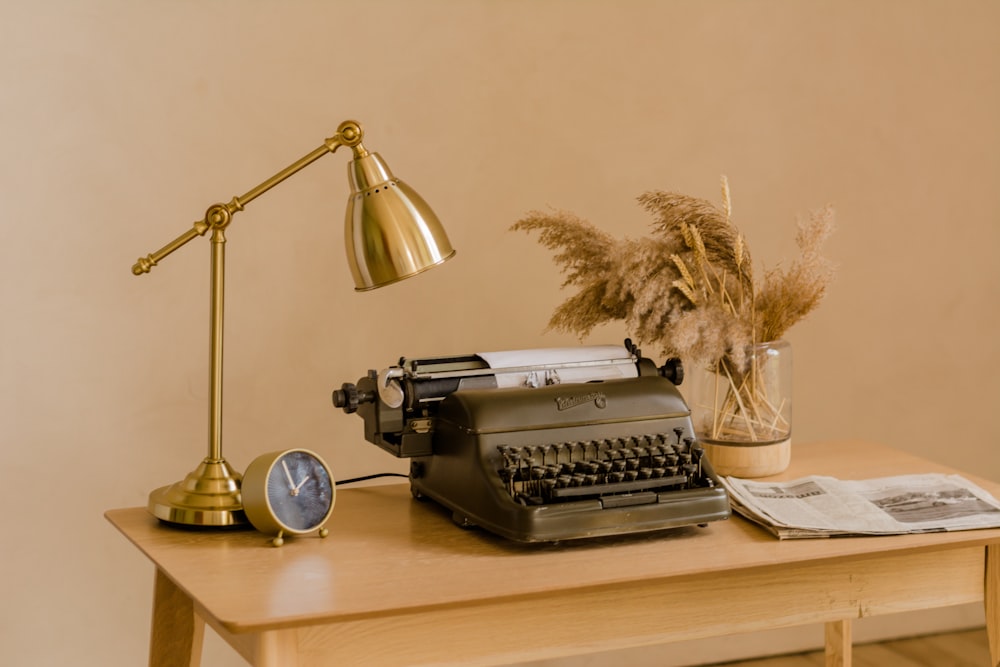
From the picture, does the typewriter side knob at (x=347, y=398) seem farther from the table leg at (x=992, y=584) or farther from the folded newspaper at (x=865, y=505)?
the table leg at (x=992, y=584)

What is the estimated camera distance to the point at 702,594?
165cm

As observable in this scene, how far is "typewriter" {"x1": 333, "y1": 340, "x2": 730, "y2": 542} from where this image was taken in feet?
5.43

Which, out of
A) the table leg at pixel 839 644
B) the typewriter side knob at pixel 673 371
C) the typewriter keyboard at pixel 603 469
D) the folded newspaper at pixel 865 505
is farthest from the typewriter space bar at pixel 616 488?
the table leg at pixel 839 644

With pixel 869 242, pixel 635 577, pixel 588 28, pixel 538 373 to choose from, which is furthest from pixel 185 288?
pixel 869 242

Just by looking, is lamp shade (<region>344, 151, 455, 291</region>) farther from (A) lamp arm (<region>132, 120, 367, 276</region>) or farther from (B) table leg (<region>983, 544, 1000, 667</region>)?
(B) table leg (<region>983, 544, 1000, 667</region>)

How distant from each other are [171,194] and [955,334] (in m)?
2.08

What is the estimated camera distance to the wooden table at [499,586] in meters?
1.46

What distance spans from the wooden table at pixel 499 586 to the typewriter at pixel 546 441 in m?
0.05

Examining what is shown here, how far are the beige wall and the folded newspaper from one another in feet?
3.16

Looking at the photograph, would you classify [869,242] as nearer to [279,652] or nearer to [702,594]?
[702,594]

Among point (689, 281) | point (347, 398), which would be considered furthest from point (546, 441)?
point (689, 281)

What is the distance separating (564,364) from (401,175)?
867mm

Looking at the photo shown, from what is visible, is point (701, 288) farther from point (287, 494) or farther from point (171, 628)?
point (171, 628)

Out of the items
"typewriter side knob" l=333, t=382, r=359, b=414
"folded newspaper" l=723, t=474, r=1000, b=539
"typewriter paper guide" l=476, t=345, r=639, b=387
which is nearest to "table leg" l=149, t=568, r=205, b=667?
"typewriter side knob" l=333, t=382, r=359, b=414
